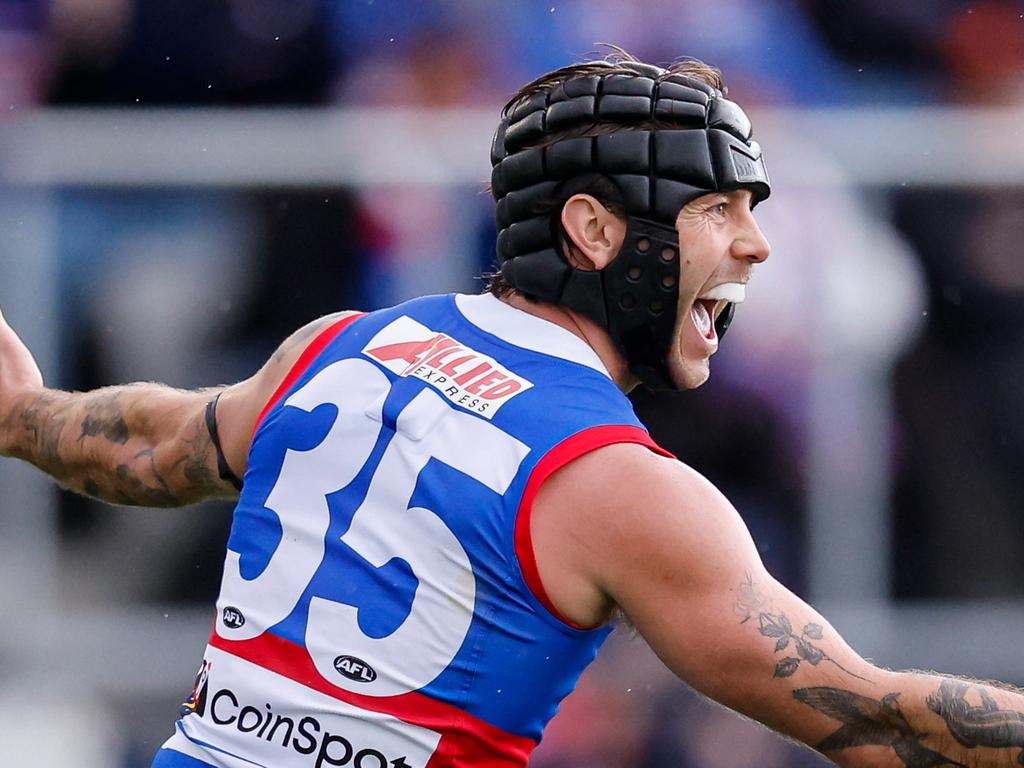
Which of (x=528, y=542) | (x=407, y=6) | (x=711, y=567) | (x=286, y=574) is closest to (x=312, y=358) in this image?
(x=286, y=574)

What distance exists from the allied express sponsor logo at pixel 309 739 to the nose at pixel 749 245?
3.75ft

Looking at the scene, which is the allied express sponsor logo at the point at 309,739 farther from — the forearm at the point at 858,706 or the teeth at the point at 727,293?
the teeth at the point at 727,293

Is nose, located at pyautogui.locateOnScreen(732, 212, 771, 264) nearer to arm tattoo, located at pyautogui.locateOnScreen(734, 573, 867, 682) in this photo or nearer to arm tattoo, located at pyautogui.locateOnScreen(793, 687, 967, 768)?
arm tattoo, located at pyautogui.locateOnScreen(734, 573, 867, 682)

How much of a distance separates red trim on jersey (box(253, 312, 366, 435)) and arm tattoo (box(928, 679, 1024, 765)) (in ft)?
4.23

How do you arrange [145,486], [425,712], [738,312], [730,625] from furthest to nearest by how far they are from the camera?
[738,312] < [145,486] < [425,712] < [730,625]

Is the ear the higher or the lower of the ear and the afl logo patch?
the higher

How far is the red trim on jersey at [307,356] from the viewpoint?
297 cm

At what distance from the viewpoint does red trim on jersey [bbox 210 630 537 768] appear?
2.58 m

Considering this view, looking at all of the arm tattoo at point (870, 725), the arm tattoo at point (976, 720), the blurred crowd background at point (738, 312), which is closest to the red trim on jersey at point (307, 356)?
the arm tattoo at point (870, 725)

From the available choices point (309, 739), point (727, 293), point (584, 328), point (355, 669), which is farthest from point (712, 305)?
point (309, 739)

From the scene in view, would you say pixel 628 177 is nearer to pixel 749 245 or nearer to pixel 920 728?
pixel 749 245

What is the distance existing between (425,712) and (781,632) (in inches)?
23.6

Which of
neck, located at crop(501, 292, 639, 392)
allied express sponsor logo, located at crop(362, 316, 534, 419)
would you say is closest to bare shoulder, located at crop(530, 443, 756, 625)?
allied express sponsor logo, located at crop(362, 316, 534, 419)

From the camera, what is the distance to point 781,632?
8.13 ft
